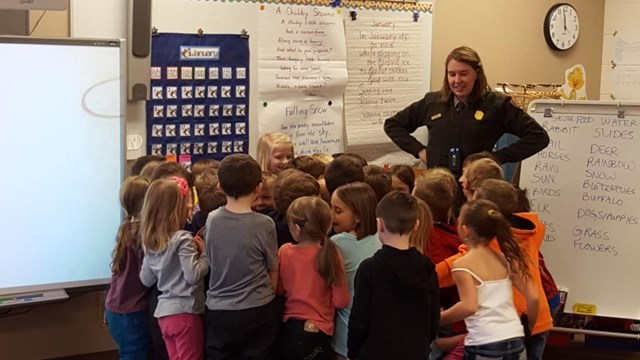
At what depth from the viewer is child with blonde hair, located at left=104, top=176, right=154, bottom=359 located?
113 inches

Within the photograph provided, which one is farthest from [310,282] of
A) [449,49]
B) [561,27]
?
[561,27]

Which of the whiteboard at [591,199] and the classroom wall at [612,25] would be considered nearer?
the whiteboard at [591,199]

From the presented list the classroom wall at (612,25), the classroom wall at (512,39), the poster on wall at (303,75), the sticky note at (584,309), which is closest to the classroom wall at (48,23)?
the poster on wall at (303,75)

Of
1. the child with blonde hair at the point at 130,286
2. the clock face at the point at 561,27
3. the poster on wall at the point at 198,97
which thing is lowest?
the child with blonde hair at the point at 130,286

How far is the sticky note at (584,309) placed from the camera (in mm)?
4055

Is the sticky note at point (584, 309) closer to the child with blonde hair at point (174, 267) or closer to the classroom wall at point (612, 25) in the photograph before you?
the child with blonde hair at point (174, 267)

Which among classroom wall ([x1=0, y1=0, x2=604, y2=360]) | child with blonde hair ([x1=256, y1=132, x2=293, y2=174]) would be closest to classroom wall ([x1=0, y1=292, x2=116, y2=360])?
classroom wall ([x1=0, y1=0, x2=604, y2=360])

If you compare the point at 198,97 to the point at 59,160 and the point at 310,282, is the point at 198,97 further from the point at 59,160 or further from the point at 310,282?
the point at 310,282

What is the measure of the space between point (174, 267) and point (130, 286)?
0.94ft

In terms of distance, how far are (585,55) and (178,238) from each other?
13.4ft

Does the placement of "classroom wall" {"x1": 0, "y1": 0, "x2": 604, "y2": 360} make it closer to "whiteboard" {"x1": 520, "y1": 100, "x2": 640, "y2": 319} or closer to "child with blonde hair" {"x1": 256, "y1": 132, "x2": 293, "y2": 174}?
"child with blonde hair" {"x1": 256, "y1": 132, "x2": 293, "y2": 174}

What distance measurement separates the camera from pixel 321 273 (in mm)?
2652

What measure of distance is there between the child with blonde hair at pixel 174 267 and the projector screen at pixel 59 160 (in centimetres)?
71

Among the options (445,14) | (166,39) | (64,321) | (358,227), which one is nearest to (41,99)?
(166,39)
